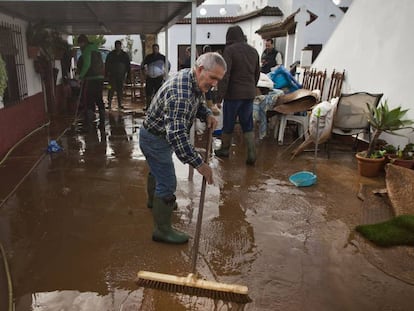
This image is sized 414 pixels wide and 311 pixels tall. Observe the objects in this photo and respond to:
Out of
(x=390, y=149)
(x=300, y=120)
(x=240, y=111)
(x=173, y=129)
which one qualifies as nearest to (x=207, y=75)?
(x=173, y=129)

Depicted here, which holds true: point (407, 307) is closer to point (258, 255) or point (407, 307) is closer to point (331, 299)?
point (331, 299)

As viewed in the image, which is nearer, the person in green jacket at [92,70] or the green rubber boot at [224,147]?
the green rubber boot at [224,147]

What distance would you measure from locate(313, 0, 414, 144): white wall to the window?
20.0 feet

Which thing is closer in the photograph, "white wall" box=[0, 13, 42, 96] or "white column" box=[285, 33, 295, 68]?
"white wall" box=[0, 13, 42, 96]

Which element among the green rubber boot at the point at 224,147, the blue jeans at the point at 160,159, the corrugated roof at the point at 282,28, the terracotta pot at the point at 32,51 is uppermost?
the corrugated roof at the point at 282,28

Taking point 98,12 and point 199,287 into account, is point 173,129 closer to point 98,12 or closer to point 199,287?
point 199,287

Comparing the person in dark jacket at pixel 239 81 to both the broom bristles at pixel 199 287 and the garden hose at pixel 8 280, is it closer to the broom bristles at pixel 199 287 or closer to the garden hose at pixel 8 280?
the broom bristles at pixel 199 287

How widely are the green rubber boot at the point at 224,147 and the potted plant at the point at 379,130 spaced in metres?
1.88

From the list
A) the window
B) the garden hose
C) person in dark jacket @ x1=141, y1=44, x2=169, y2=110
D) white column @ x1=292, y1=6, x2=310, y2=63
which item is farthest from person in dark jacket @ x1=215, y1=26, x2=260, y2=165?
white column @ x1=292, y1=6, x2=310, y2=63

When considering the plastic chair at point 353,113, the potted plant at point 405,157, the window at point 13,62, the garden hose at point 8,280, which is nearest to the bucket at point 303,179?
the potted plant at point 405,157

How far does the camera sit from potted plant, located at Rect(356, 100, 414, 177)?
4906 mm

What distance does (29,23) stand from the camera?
7.41m

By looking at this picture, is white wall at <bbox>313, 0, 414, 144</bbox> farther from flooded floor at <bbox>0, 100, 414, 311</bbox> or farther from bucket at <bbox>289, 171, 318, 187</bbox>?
bucket at <bbox>289, 171, 318, 187</bbox>

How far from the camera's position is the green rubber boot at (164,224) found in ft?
10.3
